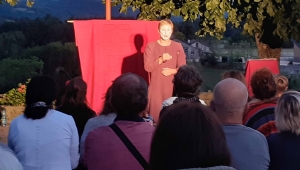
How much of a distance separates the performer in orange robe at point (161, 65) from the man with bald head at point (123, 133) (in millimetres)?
2713

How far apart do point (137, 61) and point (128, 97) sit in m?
3.40

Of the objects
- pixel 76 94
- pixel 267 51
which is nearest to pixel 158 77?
pixel 76 94

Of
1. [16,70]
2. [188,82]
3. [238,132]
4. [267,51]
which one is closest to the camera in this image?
[238,132]

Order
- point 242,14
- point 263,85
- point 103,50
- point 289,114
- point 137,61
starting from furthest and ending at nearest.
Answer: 1. point 242,14
2. point 137,61
3. point 103,50
4. point 263,85
5. point 289,114

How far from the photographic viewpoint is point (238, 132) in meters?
3.30

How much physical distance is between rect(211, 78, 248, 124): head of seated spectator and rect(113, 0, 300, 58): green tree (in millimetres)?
6135

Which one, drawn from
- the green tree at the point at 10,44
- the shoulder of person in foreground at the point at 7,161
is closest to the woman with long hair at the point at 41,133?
the shoulder of person in foreground at the point at 7,161

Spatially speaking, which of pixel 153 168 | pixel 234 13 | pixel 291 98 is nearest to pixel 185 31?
pixel 234 13

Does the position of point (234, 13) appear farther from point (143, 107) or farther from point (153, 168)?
point (153, 168)

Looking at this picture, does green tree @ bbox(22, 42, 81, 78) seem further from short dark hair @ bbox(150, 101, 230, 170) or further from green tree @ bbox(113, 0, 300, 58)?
short dark hair @ bbox(150, 101, 230, 170)

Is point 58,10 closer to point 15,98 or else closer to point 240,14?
point 15,98

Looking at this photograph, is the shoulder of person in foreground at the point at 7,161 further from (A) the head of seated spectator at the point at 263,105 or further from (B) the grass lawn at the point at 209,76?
(B) the grass lawn at the point at 209,76

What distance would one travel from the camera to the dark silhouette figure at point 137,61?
6.62 m

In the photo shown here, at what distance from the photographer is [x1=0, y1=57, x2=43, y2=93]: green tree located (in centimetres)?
1340
